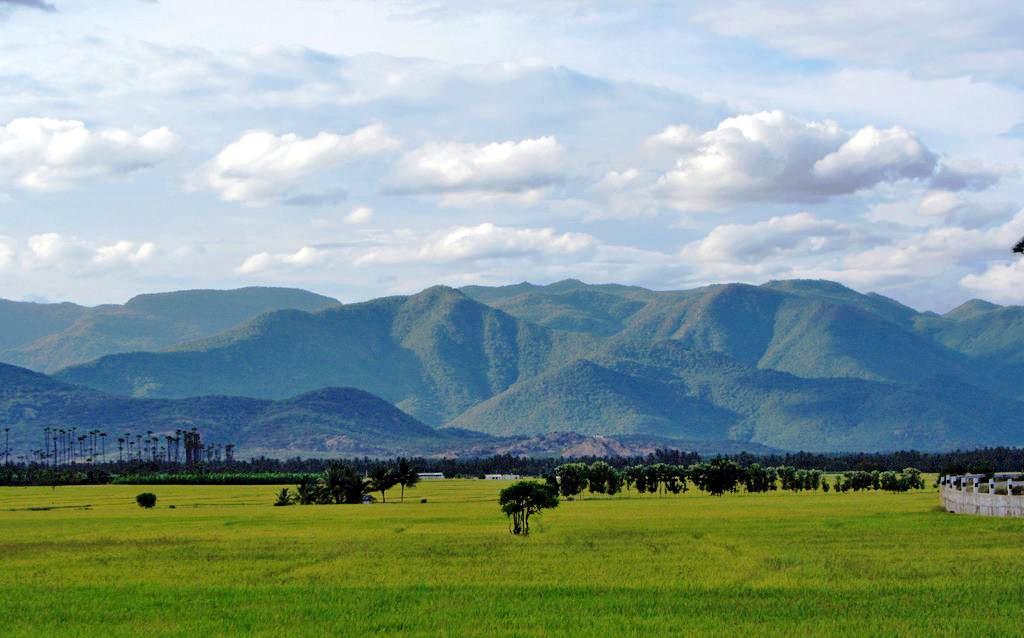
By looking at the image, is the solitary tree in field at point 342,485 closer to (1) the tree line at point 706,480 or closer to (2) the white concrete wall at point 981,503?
(1) the tree line at point 706,480

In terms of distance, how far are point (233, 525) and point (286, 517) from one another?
1301 cm

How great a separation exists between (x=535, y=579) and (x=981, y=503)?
3948 centimetres

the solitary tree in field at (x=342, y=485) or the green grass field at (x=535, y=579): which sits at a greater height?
the solitary tree in field at (x=342, y=485)

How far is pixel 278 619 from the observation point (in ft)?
144

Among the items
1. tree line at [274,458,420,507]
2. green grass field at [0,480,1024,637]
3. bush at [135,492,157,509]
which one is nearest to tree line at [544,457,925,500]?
tree line at [274,458,420,507]

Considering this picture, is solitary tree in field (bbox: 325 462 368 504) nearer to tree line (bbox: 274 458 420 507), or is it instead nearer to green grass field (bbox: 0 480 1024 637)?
tree line (bbox: 274 458 420 507)

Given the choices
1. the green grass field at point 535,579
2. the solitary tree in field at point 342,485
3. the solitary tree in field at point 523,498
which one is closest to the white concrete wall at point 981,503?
the green grass field at point 535,579

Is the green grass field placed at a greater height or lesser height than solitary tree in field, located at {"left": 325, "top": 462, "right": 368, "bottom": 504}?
lesser

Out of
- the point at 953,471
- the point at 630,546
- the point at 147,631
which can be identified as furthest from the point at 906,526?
the point at 953,471

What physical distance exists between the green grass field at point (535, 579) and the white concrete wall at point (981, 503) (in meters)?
1.38

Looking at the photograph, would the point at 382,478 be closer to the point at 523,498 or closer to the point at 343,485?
the point at 343,485

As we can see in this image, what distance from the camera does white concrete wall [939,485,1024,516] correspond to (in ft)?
251

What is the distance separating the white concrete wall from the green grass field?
54.3 inches

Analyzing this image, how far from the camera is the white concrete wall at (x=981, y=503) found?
76.4 metres
